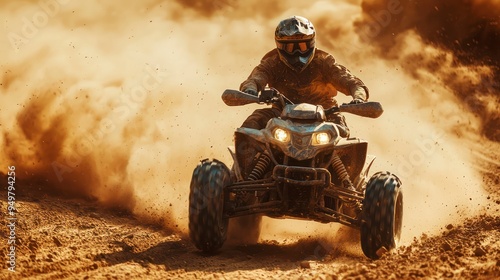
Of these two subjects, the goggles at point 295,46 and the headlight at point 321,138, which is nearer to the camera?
the headlight at point 321,138

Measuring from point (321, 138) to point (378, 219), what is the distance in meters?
1.03

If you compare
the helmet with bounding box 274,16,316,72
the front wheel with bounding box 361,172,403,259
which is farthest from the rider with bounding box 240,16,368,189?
the front wheel with bounding box 361,172,403,259

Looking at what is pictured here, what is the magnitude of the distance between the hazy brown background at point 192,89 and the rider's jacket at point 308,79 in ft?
5.52

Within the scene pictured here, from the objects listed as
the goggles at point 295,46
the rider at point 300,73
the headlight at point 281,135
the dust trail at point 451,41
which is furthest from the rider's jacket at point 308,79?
the dust trail at point 451,41

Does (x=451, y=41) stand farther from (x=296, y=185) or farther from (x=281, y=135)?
(x=296, y=185)

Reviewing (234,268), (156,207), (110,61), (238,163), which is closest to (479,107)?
(110,61)

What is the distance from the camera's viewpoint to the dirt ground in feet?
28.0

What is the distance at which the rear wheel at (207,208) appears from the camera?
9.79 m

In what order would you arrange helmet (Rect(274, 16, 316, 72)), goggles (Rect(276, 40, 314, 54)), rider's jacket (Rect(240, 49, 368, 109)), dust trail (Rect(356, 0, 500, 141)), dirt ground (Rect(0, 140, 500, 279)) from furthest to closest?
dust trail (Rect(356, 0, 500, 141)), rider's jacket (Rect(240, 49, 368, 109)), goggles (Rect(276, 40, 314, 54)), helmet (Rect(274, 16, 316, 72)), dirt ground (Rect(0, 140, 500, 279))

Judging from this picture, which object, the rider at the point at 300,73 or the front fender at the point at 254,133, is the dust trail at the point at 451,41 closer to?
the rider at the point at 300,73

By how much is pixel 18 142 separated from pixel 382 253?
6345mm

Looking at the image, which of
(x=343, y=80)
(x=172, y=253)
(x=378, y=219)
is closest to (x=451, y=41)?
(x=343, y=80)

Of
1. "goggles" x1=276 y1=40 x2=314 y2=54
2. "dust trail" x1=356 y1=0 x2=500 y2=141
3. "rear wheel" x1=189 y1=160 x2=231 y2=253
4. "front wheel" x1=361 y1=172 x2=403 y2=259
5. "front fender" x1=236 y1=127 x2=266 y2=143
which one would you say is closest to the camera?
"front wheel" x1=361 y1=172 x2=403 y2=259

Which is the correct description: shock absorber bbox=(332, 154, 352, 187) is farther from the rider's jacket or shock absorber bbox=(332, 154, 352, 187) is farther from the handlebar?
the rider's jacket
